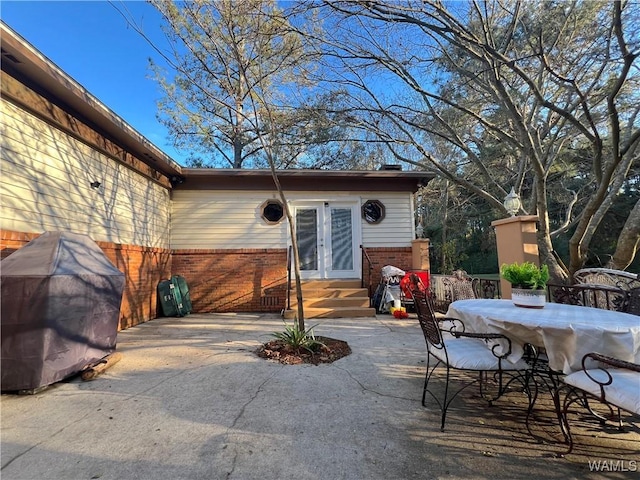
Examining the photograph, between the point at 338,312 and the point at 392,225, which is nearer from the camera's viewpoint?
the point at 338,312

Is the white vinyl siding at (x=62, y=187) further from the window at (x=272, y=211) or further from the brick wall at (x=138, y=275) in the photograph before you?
the window at (x=272, y=211)

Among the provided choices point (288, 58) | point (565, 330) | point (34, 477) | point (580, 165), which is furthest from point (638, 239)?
point (34, 477)

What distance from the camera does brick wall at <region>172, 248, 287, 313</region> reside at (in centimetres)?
746

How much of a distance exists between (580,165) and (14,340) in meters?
14.8

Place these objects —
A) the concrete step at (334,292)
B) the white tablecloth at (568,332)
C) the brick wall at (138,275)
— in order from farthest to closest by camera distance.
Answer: the concrete step at (334,292) < the brick wall at (138,275) < the white tablecloth at (568,332)

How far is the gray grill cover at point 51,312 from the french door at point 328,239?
481 centimetres

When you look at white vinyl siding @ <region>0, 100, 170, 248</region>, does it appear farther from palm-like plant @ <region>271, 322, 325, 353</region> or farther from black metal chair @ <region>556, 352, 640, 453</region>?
black metal chair @ <region>556, 352, 640, 453</region>

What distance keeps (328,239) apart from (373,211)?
1.42 metres

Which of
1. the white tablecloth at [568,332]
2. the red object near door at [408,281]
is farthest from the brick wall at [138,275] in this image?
the white tablecloth at [568,332]

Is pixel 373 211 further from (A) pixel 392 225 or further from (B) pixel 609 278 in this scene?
(B) pixel 609 278

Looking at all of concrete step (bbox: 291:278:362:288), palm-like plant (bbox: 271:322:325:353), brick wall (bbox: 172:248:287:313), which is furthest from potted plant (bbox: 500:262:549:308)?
brick wall (bbox: 172:248:287:313)

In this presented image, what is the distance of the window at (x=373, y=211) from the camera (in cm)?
795

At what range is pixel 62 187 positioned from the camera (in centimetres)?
425

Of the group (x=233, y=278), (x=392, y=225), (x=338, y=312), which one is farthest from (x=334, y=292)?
(x=233, y=278)
